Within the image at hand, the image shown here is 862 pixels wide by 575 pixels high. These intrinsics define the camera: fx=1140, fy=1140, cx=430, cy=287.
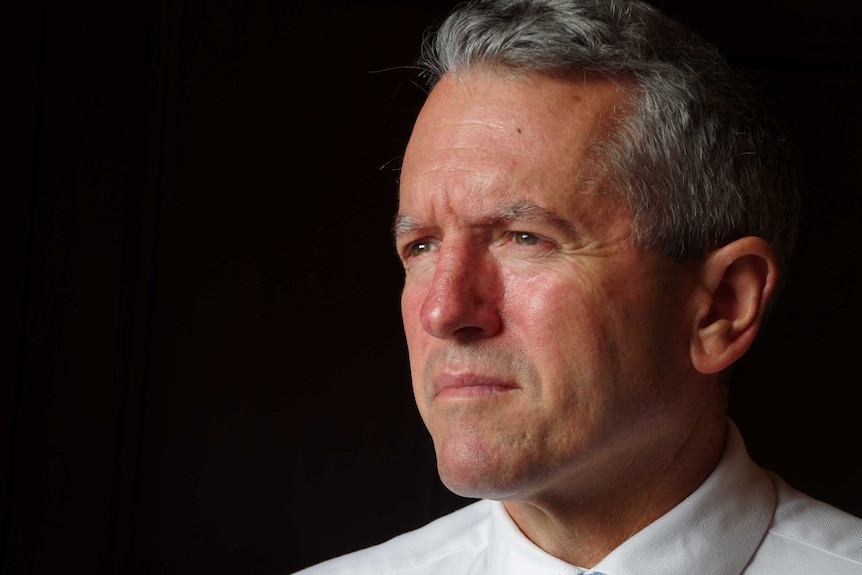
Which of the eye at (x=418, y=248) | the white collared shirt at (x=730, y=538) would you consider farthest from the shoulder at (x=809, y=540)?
the eye at (x=418, y=248)

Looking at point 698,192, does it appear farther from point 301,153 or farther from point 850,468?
point 850,468

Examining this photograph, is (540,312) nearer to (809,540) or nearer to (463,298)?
(463,298)

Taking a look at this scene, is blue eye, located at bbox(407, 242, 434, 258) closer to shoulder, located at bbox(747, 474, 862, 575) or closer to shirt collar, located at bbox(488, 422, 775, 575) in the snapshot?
shirt collar, located at bbox(488, 422, 775, 575)

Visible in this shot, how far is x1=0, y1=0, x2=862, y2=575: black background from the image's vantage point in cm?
238

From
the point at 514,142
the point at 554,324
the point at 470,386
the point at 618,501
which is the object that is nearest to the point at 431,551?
the point at 618,501

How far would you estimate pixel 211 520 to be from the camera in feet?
8.21

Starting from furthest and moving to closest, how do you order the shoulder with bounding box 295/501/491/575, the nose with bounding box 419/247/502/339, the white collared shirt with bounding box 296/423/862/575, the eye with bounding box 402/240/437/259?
the shoulder with bounding box 295/501/491/575 → the eye with bounding box 402/240/437/259 → the white collared shirt with bounding box 296/423/862/575 → the nose with bounding box 419/247/502/339

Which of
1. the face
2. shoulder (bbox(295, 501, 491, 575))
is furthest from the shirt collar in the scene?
shoulder (bbox(295, 501, 491, 575))

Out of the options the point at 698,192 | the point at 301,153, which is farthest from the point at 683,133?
the point at 301,153

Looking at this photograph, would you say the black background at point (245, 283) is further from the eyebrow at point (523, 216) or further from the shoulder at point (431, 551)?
the eyebrow at point (523, 216)

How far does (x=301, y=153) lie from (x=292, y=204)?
12cm

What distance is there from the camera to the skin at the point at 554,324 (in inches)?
65.4

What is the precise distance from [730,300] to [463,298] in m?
0.45

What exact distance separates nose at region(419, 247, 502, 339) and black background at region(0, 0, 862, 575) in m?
0.93
